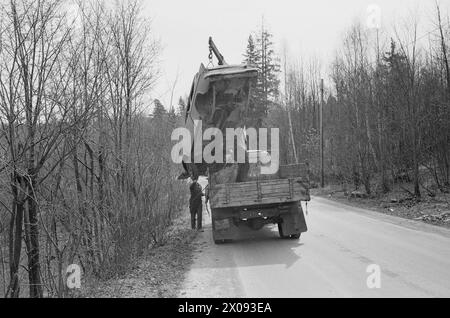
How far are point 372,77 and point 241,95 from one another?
15.7m


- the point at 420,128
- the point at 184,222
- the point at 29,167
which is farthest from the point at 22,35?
the point at 420,128

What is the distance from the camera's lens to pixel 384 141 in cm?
2267

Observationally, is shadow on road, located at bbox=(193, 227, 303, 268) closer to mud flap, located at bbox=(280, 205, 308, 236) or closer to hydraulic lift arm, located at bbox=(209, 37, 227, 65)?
mud flap, located at bbox=(280, 205, 308, 236)

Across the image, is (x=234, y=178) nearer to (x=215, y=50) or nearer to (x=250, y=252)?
(x=250, y=252)

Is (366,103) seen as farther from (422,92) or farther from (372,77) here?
(422,92)

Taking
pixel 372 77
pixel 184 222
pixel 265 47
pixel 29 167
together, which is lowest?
pixel 184 222

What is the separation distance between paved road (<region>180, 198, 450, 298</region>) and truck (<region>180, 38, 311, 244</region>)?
0.59 meters

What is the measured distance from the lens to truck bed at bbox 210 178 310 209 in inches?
420

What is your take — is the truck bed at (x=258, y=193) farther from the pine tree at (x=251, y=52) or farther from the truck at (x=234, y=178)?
the pine tree at (x=251, y=52)

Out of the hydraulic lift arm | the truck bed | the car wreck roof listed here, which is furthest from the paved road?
the hydraulic lift arm

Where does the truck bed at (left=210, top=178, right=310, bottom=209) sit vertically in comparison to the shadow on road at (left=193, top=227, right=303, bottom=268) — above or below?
above

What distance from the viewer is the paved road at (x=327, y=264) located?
663cm

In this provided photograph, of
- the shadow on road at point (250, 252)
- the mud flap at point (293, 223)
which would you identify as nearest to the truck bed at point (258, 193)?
the mud flap at point (293, 223)
